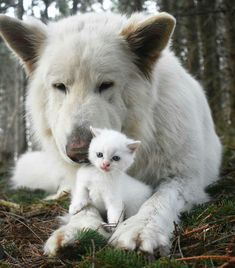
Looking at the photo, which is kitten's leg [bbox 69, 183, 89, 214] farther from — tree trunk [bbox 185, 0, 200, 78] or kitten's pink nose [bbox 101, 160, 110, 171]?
tree trunk [bbox 185, 0, 200, 78]

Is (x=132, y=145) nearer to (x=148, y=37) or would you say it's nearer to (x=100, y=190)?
(x=100, y=190)

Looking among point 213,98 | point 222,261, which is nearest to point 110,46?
point 222,261

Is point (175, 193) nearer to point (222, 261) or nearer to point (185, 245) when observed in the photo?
point (185, 245)

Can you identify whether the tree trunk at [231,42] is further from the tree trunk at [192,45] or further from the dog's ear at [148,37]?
the dog's ear at [148,37]

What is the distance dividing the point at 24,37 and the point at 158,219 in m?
2.30

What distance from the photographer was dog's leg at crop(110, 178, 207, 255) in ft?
8.79

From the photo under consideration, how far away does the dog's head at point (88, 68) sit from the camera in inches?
A: 143

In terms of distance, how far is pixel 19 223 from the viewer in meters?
3.88

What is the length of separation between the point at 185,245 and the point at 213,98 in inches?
350

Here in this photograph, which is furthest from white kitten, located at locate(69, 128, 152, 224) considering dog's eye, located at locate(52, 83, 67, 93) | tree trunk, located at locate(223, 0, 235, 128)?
tree trunk, located at locate(223, 0, 235, 128)

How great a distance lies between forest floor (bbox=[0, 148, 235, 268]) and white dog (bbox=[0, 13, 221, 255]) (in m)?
0.30

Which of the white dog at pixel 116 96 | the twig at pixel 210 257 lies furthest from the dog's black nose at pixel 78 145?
the twig at pixel 210 257

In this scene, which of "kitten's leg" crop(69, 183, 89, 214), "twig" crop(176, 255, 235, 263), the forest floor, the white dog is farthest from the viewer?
the white dog

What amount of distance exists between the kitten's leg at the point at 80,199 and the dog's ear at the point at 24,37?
1.72m
